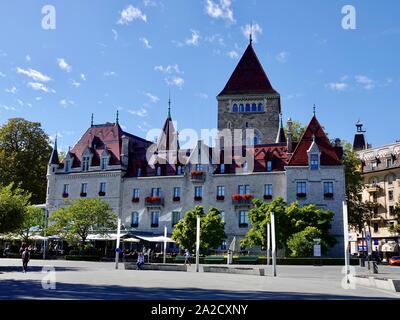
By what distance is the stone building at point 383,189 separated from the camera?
77350 millimetres

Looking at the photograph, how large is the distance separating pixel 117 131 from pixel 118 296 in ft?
180

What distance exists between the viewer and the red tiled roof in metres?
55.1

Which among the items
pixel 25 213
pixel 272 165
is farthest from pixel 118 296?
pixel 272 165

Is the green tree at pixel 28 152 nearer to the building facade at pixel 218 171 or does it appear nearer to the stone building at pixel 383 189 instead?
the building facade at pixel 218 171

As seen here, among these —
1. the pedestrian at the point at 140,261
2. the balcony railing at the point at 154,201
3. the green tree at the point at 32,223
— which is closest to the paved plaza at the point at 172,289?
the pedestrian at the point at 140,261

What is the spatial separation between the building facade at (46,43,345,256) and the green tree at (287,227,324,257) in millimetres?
6397

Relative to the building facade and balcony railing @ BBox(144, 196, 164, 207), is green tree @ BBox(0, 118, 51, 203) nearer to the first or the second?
the building facade

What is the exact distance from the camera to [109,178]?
64.3 meters

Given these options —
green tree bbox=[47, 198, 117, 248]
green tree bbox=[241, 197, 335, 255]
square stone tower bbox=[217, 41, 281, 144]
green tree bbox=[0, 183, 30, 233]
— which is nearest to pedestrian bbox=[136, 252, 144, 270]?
green tree bbox=[0, 183, 30, 233]

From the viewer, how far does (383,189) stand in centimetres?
8088

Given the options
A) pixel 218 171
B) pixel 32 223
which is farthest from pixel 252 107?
pixel 32 223

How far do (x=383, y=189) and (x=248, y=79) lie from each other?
30.3 metres
